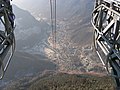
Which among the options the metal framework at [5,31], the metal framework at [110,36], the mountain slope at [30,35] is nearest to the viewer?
the metal framework at [110,36]

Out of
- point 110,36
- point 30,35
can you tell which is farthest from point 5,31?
point 30,35

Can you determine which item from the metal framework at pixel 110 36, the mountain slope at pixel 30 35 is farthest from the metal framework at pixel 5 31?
the mountain slope at pixel 30 35

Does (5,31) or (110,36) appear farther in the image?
(5,31)

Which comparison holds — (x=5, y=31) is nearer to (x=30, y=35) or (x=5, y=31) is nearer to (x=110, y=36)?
(x=110, y=36)

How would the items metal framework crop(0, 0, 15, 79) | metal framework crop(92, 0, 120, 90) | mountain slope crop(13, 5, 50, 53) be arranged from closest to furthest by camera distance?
metal framework crop(92, 0, 120, 90) → metal framework crop(0, 0, 15, 79) → mountain slope crop(13, 5, 50, 53)

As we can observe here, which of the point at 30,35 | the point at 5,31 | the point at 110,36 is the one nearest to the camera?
the point at 110,36

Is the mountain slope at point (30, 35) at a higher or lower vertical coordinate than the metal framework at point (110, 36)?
lower

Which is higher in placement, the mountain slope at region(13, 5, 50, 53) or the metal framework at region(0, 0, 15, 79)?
the metal framework at region(0, 0, 15, 79)

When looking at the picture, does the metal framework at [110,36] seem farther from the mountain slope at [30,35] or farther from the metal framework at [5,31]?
the mountain slope at [30,35]

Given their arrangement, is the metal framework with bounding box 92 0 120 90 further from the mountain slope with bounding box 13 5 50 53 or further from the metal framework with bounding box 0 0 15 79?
the mountain slope with bounding box 13 5 50 53

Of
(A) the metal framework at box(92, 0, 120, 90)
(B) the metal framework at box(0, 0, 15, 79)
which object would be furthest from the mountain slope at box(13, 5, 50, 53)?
(A) the metal framework at box(92, 0, 120, 90)

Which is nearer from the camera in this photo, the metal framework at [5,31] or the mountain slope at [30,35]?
the metal framework at [5,31]

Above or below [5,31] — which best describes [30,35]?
below
